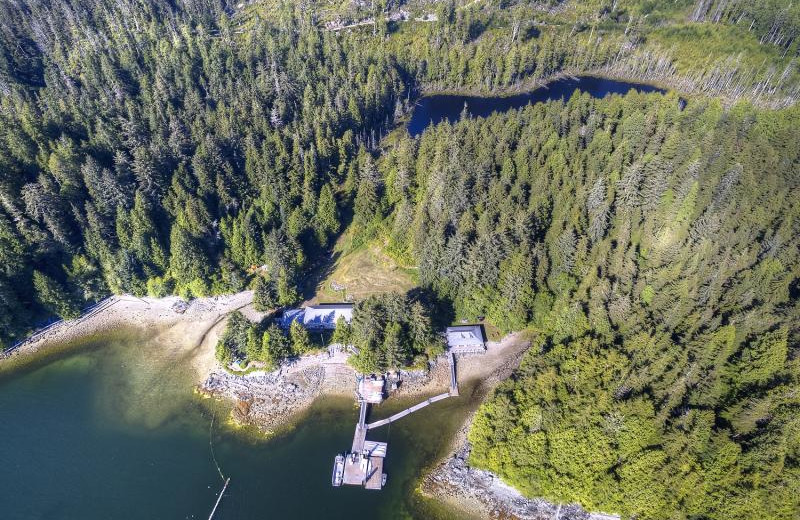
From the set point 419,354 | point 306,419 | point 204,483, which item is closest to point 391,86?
point 419,354

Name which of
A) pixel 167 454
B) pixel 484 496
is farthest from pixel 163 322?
pixel 484 496

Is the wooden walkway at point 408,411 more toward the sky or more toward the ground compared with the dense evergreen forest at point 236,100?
more toward the ground

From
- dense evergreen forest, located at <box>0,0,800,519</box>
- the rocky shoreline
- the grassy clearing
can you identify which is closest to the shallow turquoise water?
the rocky shoreline

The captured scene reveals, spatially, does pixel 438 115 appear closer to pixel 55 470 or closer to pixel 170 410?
pixel 170 410

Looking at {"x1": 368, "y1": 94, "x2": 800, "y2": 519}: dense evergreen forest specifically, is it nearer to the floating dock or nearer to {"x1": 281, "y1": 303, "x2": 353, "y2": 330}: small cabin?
the floating dock

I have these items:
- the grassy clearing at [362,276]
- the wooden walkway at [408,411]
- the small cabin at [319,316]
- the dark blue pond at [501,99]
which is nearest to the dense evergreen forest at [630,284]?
the grassy clearing at [362,276]

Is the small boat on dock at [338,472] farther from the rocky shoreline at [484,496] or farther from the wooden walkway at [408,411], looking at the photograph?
the rocky shoreline at [484,496]
